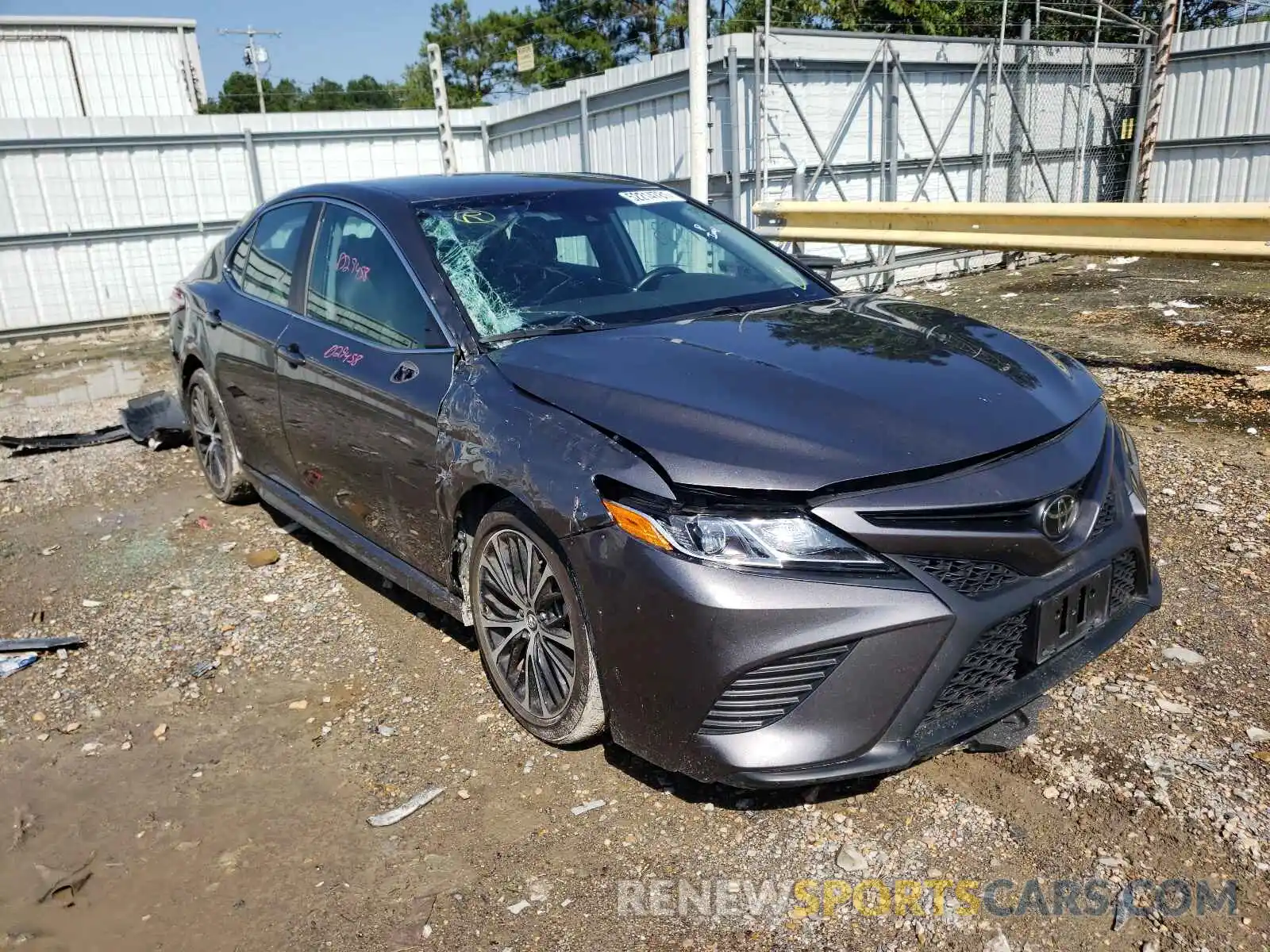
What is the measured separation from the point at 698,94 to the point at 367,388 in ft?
19.8

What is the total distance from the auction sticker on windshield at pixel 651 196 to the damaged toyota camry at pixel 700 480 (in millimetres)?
51

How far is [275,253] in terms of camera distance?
180 inches

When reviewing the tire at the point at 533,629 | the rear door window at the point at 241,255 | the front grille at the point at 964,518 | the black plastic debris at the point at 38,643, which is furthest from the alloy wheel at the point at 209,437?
the front grille at the point at 964,518

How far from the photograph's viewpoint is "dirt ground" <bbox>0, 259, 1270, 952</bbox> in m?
2.36

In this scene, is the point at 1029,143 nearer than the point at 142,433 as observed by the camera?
No

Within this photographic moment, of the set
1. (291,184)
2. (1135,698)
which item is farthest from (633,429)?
(291,184)

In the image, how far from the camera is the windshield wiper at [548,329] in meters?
3.21

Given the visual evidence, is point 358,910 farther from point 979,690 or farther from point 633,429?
point 979,690

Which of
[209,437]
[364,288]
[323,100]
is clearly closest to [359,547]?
[364,288]

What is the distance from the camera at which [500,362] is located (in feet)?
9.96

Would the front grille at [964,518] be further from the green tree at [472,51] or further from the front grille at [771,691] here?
the green tree at [472,51]

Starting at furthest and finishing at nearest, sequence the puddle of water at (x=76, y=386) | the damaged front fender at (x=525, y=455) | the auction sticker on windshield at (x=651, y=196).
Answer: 1. the puddle of water at (x=76, y=386)
2. the auction sticker on windshield at (x=651, y=196)
3. the damaged front fender at (x=525, y=455)

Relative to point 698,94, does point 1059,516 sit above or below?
below

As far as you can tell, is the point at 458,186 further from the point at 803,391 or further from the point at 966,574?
the point at 966,574
